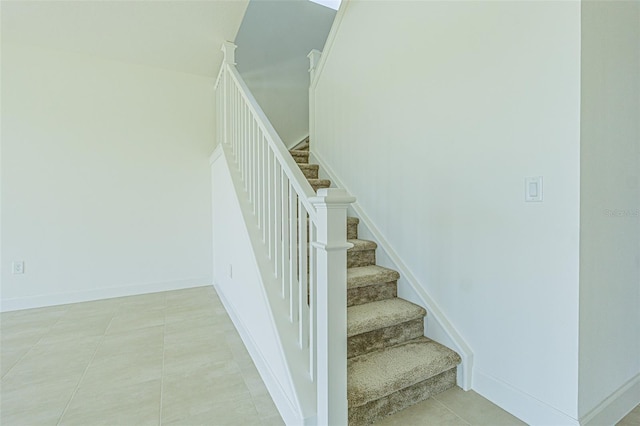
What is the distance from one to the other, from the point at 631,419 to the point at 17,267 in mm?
4643

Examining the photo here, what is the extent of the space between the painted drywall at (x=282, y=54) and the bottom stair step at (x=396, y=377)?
11.6 feet

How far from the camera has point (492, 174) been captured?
165 centimetres

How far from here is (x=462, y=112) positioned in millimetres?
1800

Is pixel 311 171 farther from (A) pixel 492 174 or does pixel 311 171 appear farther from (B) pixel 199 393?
(B) pixel 199 393

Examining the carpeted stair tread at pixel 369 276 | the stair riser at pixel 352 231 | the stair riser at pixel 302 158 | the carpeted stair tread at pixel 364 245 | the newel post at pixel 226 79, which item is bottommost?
the carpeted stair tread at pixel 369 276

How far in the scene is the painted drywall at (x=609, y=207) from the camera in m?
1.35

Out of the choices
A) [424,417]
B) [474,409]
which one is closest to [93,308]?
[424,417]


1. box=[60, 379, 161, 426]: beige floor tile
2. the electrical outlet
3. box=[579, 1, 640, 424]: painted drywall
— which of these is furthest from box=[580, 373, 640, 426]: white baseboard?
the electrical outlet

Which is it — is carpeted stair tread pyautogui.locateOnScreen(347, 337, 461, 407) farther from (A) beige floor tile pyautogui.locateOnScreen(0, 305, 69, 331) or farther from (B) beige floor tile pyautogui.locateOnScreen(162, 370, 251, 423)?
(A) beige floor tile pyautogui.locateOnScreen(0, 305, 69, 331)

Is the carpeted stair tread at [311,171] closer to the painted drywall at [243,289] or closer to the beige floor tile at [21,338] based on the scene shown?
the painted drywall at [243,289]

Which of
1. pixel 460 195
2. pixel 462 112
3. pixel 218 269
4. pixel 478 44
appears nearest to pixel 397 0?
pixel 478 44

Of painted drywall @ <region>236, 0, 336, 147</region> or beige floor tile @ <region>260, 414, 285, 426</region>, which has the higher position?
painted drywall @ <region>236, 0, 336, 147</region>

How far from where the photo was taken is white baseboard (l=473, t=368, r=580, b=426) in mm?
1424

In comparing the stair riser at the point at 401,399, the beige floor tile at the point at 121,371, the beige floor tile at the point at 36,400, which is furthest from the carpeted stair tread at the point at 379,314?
the beige floor tile at the point at 36,400
